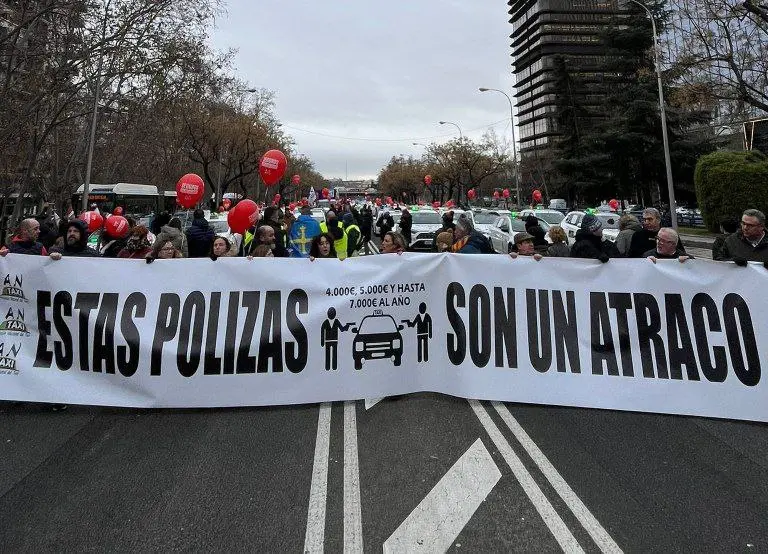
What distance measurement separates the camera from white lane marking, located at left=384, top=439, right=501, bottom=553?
279cm

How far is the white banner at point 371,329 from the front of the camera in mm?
4523

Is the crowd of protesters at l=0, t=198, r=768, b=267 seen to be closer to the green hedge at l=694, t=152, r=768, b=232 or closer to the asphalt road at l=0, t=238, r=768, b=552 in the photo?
the asphalt road at l=0, t=238, r=768, b=552

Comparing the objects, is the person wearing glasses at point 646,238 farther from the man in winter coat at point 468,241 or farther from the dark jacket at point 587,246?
the man in winter coat at point 468,241

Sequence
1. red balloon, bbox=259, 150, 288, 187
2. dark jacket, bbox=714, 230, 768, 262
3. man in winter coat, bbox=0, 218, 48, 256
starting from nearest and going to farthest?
dark jacket, bbox=714, 230, 768, 262 < man in winter coat, bbox=0, 218, 48, 256 < red balloon, bbox=259, 150, 288, 187

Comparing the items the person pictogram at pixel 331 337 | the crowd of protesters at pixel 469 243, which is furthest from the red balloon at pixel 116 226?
the person pictogram at pixel 331 337

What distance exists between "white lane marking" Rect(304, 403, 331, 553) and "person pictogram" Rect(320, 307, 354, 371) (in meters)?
0.45

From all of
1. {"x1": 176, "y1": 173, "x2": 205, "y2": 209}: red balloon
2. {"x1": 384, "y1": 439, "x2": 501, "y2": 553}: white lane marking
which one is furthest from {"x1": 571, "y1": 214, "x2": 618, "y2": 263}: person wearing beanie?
{"x1": 176, "y1": 173, "x2": 205, "y2": 209}: red balloon

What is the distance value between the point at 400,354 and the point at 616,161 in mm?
43431

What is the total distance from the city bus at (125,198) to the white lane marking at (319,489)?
3004 cm

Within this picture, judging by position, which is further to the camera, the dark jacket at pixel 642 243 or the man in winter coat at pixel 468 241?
the man in winter coat at pixel 468 241

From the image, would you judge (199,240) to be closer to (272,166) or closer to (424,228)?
(272,166)

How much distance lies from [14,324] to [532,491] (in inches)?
188

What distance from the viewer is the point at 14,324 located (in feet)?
15.7

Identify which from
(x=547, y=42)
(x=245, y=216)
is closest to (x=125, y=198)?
(x=245, y=216)
